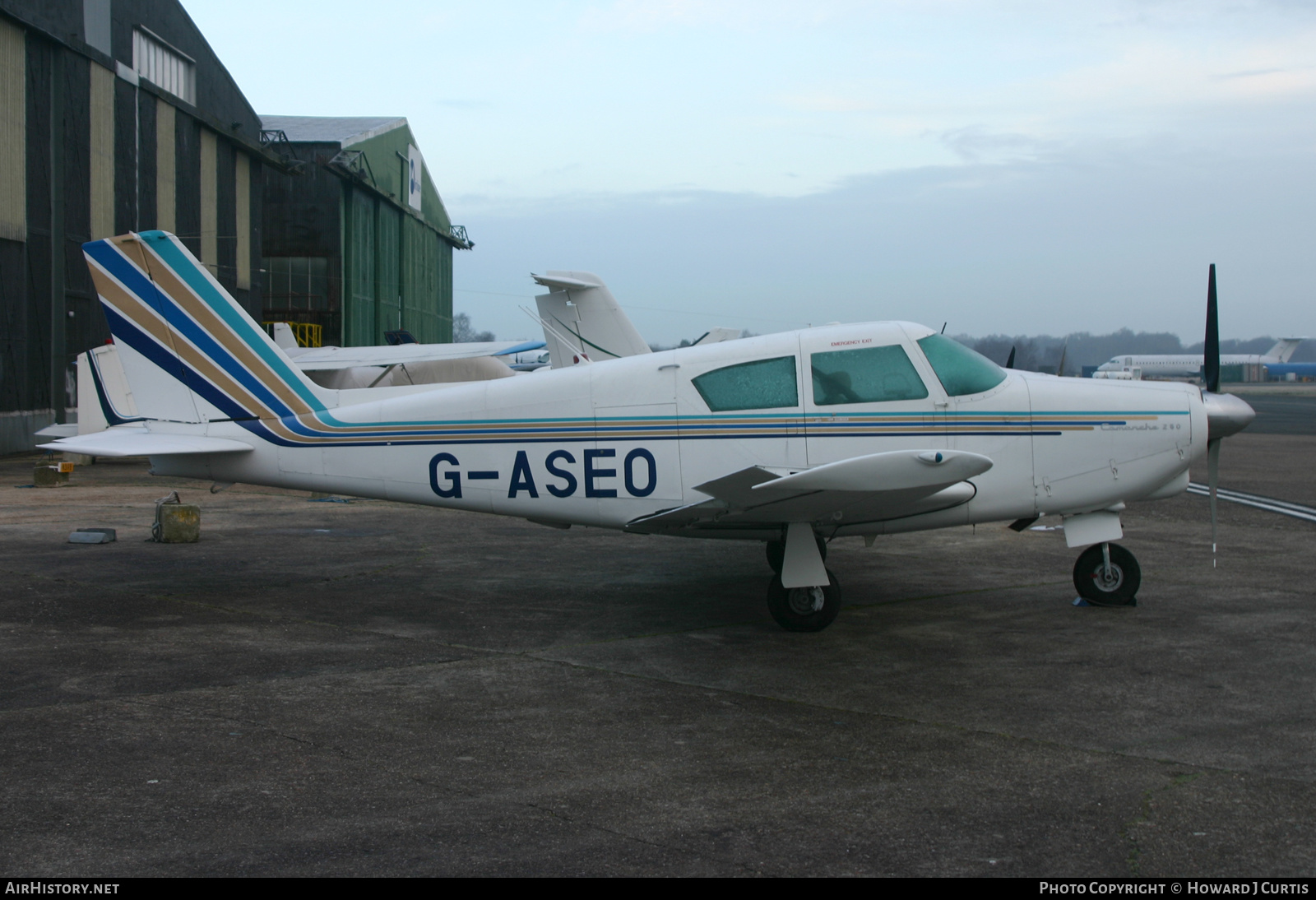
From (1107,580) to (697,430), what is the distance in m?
3.58

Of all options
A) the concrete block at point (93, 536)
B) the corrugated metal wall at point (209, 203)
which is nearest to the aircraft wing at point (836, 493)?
the concrete block at point (93, 536)

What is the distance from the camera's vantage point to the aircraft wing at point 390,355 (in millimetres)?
21172

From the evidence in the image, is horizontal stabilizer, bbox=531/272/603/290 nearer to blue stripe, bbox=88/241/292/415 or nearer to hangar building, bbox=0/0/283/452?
blue stripe, bbox=88/241/292/415

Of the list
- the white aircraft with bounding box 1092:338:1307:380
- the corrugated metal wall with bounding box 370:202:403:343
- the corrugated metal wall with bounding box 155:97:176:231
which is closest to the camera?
the corrugated metal wall with bounding box 155:97:176:231

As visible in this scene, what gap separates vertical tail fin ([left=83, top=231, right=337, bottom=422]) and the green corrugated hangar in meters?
34.2

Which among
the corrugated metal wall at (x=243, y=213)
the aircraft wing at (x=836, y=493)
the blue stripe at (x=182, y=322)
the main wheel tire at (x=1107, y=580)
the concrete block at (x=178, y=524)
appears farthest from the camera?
the corrugated metal wall at (x=243, y=213)

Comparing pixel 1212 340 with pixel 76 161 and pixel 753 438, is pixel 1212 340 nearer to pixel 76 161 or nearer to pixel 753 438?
pixel 753 438

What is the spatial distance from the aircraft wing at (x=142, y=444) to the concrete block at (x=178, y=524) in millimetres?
3124

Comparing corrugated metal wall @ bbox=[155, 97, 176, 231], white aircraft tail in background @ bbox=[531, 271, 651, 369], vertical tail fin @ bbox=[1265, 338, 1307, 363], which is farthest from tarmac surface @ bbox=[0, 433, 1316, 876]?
vertical tail fin @ bbox=[1265, 338, 1307, 363]

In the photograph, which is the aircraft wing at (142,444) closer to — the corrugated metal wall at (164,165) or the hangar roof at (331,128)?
the corrugated metal wall at (164,165)

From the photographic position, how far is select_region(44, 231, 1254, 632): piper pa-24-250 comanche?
785 centimetres

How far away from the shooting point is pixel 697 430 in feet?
26.3

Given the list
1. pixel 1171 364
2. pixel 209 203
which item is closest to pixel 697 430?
pixel 209 203

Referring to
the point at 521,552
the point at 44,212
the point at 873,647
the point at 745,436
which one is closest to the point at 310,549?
the point at 521,552
